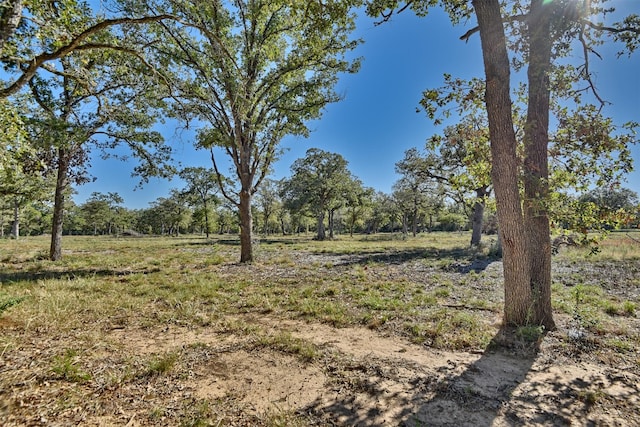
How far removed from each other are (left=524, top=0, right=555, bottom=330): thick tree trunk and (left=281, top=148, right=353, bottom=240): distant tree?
3288cm

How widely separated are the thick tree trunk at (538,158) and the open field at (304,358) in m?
0.88

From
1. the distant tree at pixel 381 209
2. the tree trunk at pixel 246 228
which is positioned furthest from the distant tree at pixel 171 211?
the tree trunk at pixel 246 228

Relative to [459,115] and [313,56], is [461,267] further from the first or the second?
[313,56]

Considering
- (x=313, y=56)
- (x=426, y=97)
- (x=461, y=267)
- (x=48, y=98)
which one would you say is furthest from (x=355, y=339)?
(x=48, y=98)

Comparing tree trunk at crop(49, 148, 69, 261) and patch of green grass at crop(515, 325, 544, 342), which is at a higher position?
tree trunk at crop(49, 148, 69, 261)

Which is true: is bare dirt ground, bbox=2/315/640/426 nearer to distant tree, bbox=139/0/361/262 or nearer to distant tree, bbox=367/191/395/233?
distant tree, bbox=139/0/361/262

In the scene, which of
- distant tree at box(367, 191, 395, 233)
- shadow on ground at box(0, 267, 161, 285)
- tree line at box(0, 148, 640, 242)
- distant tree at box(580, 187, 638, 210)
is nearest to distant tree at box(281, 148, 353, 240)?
tree line at box(0, 148, 640, 242)

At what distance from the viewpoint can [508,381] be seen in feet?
12.2

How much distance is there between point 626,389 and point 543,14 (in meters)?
6.40

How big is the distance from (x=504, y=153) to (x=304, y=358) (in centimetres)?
498

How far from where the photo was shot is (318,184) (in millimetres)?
39156

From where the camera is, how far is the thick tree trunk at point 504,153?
16.3 feet

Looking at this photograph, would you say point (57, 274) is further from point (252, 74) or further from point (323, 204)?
point (323, 204)

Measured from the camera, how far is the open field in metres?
3.00
